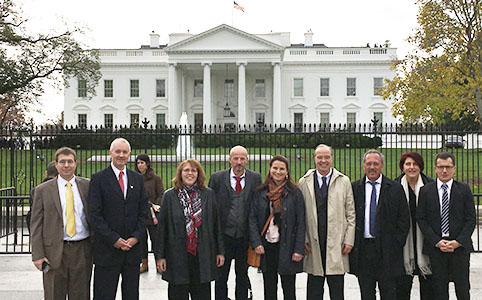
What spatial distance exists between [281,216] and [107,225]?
176 centimetres

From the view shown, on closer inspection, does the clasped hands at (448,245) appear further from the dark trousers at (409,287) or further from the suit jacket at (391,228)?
the dark trousers at (409,287)

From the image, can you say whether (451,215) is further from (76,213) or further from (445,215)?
(76,213)

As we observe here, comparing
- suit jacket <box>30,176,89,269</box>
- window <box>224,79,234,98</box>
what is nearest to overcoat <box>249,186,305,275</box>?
suit jacket <box>30,176,89,269</box>

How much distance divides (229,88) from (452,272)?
52.4m

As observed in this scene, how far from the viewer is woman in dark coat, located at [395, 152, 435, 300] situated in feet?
17.4

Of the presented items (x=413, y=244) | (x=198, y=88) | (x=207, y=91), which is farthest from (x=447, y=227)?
(x=198, y=88)

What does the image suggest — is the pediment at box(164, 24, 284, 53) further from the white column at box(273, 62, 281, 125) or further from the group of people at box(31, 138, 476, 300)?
the group of people at box(31, 138, 476, 300)

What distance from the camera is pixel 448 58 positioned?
19.5 m

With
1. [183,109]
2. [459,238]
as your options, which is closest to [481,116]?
[459,238]

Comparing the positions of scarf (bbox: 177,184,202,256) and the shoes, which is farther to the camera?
the shoes

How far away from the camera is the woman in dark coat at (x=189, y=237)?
196 inches

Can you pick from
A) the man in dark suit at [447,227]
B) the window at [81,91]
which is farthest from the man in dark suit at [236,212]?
the window at [81,91]

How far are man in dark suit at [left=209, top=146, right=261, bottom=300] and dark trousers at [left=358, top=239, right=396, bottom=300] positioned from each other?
1.27m

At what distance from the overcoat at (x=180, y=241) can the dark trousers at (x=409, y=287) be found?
2.05 m
